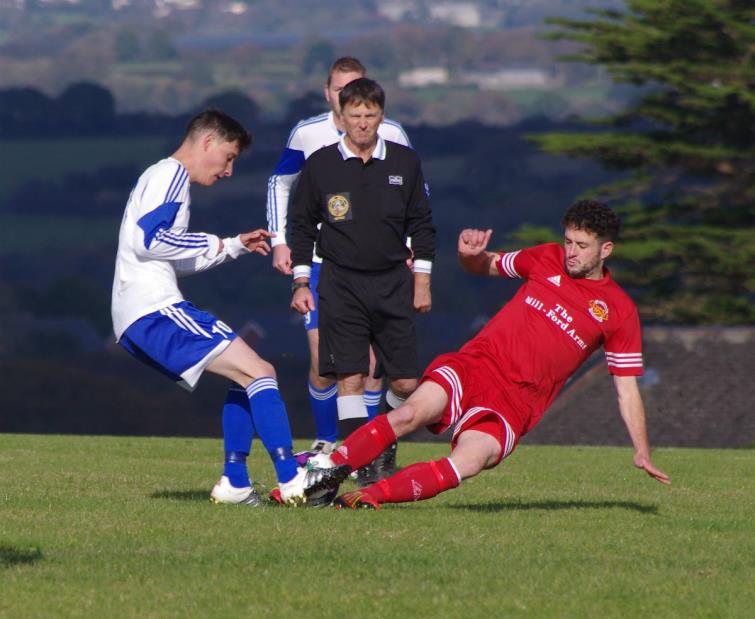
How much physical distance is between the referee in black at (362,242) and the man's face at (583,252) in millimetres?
1286

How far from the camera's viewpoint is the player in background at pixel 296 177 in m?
10.6

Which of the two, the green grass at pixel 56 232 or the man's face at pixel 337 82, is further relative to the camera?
the green grass at pixel 56 232

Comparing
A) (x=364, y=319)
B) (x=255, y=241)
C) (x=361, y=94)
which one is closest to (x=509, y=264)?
(x=364, y=319)

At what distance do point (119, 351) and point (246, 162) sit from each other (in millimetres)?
34449

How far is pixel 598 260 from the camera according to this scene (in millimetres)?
8703

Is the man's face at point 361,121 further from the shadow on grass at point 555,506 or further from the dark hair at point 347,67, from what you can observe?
the shadow on grass at point 555,506

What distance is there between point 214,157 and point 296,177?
240cm

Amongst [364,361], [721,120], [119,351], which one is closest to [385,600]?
[364,361]

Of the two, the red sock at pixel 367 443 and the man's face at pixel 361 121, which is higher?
the man's face at pixel 361 121

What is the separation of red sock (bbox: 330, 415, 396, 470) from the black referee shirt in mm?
1546

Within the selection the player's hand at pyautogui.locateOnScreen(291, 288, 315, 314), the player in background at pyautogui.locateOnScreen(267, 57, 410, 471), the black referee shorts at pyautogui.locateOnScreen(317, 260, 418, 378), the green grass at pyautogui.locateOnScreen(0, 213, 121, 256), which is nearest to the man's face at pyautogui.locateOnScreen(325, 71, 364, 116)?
the player in background at pyautogui.locateOnScreen(267, 57, 410, 471)

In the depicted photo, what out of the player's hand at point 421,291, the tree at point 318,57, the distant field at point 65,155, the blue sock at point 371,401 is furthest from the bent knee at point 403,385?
the tree at point 318,57

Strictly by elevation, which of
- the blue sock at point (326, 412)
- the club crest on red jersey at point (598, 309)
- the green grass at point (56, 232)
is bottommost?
the green grass at point (56, 232)

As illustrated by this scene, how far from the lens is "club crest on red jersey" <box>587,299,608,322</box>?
28.5 ft
